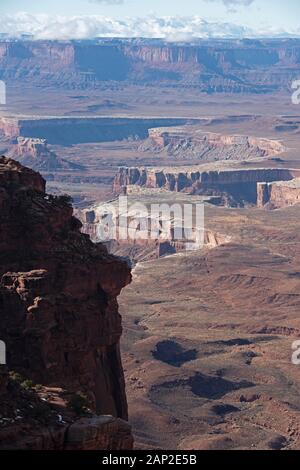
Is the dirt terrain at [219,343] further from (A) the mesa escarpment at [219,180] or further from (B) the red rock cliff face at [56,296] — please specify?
(A) the mesa escarpment at [219,180]

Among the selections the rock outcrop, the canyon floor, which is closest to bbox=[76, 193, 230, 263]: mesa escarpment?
the canyon floor

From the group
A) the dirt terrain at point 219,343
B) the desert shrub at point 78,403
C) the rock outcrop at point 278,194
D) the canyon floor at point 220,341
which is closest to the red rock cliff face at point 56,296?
the desert shrub at point 78,403

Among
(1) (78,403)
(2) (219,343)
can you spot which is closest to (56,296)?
(1) (78,403)

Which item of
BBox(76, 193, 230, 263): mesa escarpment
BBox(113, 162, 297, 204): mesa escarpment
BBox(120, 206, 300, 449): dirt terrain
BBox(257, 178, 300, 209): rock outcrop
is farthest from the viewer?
BBox(113, 162, 297, 204): mesa escarpment

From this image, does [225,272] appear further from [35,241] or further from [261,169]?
[35,241]

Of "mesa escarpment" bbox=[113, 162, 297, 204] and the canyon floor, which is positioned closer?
the canyon floor

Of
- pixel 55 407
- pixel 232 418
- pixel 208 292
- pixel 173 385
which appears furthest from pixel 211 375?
pixel 55 407

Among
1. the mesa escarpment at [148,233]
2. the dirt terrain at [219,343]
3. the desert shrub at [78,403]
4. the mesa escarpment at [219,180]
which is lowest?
the mesa escarpment at [219,180]

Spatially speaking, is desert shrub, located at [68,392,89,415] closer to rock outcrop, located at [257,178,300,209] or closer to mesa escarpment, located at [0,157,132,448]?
mesa escarpment, located at [0,157,132,448]
